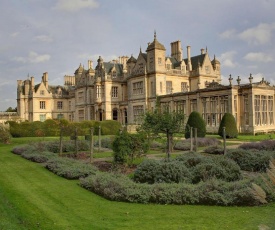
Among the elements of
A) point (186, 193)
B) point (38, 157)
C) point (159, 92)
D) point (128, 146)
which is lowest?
point (186, 193)

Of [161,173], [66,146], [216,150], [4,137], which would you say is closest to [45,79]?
[4,137]

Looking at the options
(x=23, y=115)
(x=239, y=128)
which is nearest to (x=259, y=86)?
(x=239, y=128)

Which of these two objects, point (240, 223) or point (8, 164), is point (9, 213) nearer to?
point (240, 223)

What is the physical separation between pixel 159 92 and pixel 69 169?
30.5 m

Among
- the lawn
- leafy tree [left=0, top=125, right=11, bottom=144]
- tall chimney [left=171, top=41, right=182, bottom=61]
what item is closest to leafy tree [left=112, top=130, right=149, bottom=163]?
the lawn

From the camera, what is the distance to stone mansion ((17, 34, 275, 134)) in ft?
110

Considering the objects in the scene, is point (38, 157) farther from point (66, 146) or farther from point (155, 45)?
point (155, 45)

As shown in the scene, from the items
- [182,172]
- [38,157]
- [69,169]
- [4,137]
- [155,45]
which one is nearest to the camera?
[182,172]

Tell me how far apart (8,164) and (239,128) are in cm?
2486

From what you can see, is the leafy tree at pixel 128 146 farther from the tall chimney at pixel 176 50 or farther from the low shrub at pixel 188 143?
the tall chimney at pixel 176 50

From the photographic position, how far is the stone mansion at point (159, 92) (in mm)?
33562

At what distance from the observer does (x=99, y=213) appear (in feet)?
26.1

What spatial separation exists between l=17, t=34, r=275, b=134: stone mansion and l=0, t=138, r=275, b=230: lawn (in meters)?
18.9

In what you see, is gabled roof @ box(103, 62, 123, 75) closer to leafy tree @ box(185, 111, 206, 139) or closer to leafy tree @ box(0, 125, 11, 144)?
leafy tree @ box(185, 111, 206, 139)
